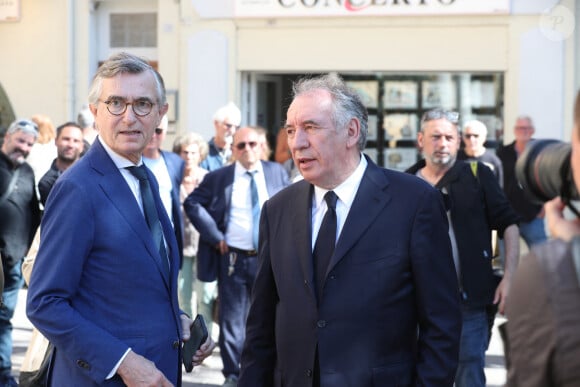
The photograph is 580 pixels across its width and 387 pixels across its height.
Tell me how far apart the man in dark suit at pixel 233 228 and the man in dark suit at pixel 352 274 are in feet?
13.7

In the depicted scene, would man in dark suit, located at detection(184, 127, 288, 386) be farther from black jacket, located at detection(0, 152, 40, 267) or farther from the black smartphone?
the black smartphone

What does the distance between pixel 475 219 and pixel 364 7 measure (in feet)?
27.4

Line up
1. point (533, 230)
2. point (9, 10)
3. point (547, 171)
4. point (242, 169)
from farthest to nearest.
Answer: point (9, 10), point (533, 230), point (242, 169), point (547, 171)

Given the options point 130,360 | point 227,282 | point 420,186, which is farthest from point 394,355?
point 227,282


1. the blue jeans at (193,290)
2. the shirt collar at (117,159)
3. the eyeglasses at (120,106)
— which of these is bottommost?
the blue jeans at (193,290)

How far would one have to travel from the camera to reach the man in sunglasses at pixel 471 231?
610 cm

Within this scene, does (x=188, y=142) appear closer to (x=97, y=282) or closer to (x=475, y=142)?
(x=475, y=142)

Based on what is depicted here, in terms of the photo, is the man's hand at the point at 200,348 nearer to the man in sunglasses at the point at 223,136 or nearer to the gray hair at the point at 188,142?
the gray hair at the point at 188,142

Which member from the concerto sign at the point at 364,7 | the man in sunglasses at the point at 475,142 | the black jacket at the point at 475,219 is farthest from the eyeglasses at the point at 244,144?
the concerto sign at the point at 364,7

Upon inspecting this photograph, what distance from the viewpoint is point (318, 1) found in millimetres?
14141

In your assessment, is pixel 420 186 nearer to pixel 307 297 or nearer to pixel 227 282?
pixel 307 297

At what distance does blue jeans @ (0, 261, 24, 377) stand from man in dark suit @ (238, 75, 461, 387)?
402cm

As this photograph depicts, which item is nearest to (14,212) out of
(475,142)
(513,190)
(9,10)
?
(475,142)

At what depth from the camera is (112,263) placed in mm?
3588
